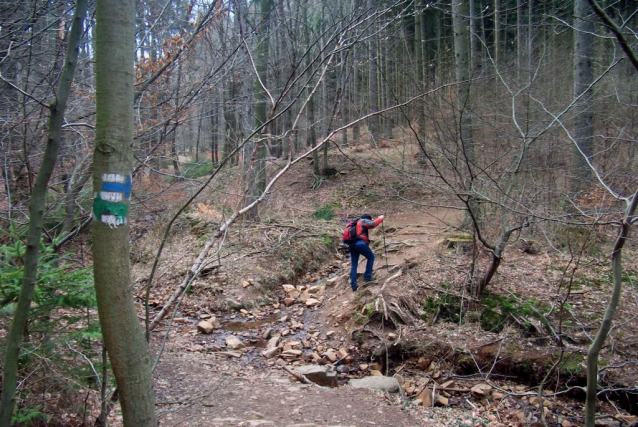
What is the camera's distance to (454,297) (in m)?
6.88

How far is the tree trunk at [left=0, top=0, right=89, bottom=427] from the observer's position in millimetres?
2043

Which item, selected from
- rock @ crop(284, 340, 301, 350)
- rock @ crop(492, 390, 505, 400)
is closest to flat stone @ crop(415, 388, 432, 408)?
rock @ crop(492, 390, 505, 400)

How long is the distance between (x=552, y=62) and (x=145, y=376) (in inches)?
468

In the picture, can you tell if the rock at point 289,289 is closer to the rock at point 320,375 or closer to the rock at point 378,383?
the rock at point 320,375

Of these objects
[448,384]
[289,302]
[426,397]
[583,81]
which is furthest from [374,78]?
[426,397]

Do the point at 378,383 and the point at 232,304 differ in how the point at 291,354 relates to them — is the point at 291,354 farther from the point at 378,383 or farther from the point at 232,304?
the point at 232,304

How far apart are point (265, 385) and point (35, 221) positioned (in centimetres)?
383

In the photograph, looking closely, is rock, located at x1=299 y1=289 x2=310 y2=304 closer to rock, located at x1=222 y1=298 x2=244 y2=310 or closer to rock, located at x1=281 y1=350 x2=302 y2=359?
rock, located at x1=222 y1=298 x2=244 y2=310

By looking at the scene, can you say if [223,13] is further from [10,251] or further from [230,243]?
[230,243]

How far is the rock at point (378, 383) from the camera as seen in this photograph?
5336mm

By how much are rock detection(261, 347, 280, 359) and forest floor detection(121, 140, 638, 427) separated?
0.8 inches

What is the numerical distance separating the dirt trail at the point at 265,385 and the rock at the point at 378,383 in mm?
184

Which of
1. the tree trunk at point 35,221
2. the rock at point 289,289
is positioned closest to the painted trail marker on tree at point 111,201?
the tree trunk at point 35,221

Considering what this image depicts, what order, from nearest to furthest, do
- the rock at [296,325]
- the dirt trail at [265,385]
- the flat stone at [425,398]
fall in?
the dirt trail at [265,385] → the flat stone at [425,398] → the rock at [296,325]
